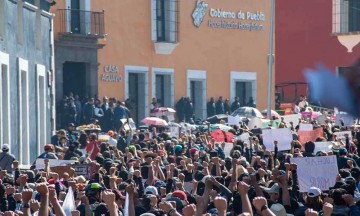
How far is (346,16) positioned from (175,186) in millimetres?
36849

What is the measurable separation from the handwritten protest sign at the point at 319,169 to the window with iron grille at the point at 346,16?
114 feet

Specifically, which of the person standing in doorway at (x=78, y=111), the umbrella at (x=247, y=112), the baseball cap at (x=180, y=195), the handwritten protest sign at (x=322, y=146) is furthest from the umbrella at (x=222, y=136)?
the baseball cap at (x=180, y=195)

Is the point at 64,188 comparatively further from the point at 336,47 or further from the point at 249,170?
the point at 336,47

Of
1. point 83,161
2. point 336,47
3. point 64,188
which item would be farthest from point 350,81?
point 336,47

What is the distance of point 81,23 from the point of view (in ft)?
140

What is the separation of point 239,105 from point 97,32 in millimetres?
7918

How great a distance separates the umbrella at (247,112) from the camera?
44750 mm

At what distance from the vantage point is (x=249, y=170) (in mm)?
19266

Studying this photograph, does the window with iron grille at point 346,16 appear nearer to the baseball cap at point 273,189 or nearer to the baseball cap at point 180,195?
the baseball cap at point 273,189

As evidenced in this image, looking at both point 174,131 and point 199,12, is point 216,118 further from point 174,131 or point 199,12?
point 174,131

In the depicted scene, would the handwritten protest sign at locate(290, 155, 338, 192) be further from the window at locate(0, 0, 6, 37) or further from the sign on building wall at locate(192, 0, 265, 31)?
the sign on building wall at locate(192, 0, 265, 31)

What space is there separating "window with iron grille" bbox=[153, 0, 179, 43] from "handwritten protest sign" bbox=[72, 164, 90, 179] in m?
25.3

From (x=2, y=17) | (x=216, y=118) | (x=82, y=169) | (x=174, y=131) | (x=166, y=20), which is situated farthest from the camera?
(x=166, y=20)

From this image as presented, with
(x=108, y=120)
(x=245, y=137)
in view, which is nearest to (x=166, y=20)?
(x=108, y=120)
